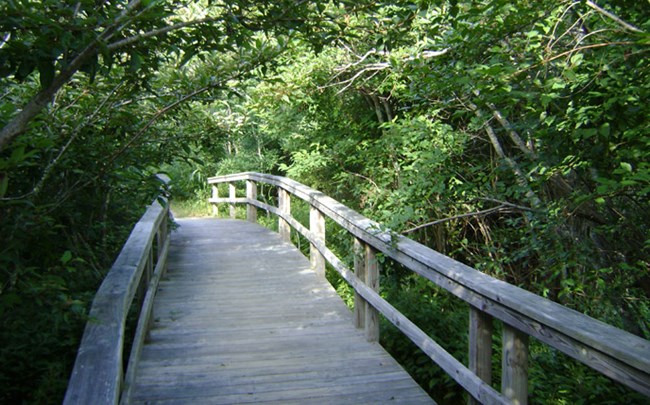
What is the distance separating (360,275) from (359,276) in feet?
0.04

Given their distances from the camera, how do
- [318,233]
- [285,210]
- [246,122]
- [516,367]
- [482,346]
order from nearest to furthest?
[516,367], [482,346], [246,122], [318,233], [285,210]

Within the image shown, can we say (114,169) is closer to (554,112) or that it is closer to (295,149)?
(554,112)

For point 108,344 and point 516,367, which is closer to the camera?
point 108,344

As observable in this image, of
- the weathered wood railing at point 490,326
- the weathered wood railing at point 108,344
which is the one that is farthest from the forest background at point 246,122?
the weathered wood railing at point 490,326

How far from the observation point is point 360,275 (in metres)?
4.83

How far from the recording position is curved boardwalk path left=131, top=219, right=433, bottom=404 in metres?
3.53

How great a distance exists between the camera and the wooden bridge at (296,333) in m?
2.08

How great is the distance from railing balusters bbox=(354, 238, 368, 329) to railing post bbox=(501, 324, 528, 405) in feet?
7.03

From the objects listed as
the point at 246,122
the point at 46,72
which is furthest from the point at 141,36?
the point at 246,122

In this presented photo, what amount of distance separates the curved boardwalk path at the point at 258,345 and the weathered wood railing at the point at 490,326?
1.19 ft

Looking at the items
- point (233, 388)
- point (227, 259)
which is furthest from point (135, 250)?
point (227, 259)

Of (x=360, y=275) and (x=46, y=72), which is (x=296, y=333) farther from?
(x=46, y=72)

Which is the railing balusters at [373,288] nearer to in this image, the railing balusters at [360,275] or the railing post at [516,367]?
the railing balusters at [360,275]

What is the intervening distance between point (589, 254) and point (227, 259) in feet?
15.1
